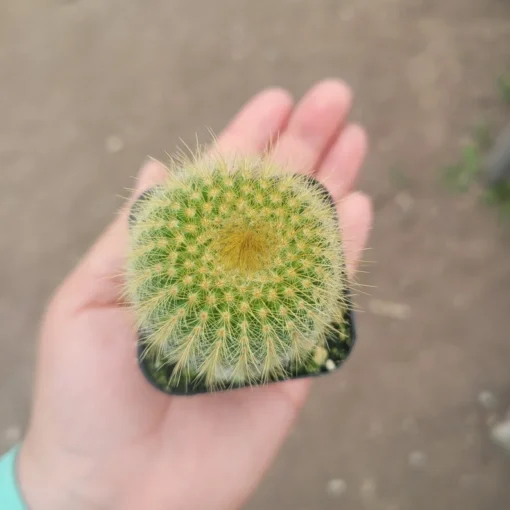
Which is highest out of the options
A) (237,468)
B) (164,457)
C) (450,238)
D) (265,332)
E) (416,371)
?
(265,332)

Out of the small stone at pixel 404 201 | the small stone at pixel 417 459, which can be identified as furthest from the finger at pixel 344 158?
the small stone at pixel 417 459

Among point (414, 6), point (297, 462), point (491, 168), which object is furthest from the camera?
point (414, 6)

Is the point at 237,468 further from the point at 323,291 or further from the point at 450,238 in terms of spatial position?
the point at 450,238

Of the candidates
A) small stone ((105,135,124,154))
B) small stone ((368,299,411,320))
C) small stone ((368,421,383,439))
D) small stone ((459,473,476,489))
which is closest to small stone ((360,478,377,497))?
small stone ((368,421,383,439))

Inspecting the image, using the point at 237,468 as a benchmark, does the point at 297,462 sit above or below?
below

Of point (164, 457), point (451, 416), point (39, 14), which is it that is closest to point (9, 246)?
point (39, 14)

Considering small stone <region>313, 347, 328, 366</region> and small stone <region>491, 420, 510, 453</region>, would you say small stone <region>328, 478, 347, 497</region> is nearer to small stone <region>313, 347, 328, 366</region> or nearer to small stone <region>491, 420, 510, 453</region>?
small stone <region>491, 420, 510, 453</region>

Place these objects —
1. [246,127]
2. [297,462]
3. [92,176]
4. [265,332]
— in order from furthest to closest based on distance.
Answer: [92,176] < [297,462] < [246,127] < [265,332]

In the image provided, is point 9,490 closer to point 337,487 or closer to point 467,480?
point 337,487
